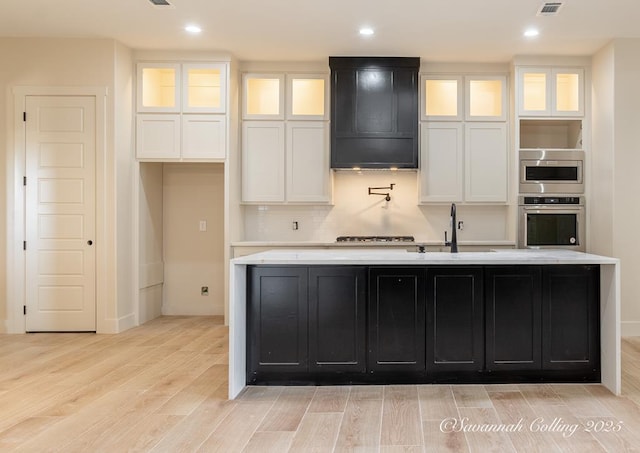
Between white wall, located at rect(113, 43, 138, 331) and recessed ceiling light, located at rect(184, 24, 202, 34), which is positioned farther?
white wall, located at rect(113, 43, 138, 331)

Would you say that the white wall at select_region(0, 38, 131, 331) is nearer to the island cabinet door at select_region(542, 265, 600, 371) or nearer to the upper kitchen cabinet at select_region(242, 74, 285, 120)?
the upper kitchen cabinet at select_region(242, 74, 285, 120)

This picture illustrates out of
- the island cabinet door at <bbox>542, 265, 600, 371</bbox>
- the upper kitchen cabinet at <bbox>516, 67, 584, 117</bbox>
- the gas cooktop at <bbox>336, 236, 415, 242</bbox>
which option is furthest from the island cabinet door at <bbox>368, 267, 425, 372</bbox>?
the upper kitchen cabinet at <bbox>516, 67, 584, 117</bbox>

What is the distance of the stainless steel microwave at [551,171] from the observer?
546 cm

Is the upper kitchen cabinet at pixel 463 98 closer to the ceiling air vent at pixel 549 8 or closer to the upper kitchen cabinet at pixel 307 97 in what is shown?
the upper kitchen cabinet at pixel 307 97

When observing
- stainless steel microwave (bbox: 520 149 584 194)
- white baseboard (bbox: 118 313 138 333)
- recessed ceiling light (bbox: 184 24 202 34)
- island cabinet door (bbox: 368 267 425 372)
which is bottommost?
white baseboard (bbox: 118 313 138 333)

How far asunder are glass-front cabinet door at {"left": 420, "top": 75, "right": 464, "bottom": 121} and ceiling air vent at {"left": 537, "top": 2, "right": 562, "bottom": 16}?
4.72ft

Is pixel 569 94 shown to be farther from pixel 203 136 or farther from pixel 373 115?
pixel 203 136

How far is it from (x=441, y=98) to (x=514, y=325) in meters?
3.46

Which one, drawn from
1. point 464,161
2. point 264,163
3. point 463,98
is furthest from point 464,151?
point 264,163

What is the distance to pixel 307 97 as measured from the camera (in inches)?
235

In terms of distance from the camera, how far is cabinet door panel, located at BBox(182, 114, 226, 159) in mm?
5398

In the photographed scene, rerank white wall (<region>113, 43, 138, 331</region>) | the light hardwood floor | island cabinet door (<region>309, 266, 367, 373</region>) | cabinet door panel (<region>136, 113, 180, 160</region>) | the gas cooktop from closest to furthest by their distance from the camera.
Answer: the light hardwood floor < island cabinet door (<region>309, 266, 367, 373</region>) < white wall (<region>113, 43, 138, 331</region>) < cabinet door panel (<region>136, 113, 180, 160</region>) < the gas cooktop

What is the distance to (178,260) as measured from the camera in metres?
6.01

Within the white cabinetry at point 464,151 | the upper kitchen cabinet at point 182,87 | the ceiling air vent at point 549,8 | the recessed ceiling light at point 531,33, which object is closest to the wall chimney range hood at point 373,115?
the white cabinetry at point 464,151
